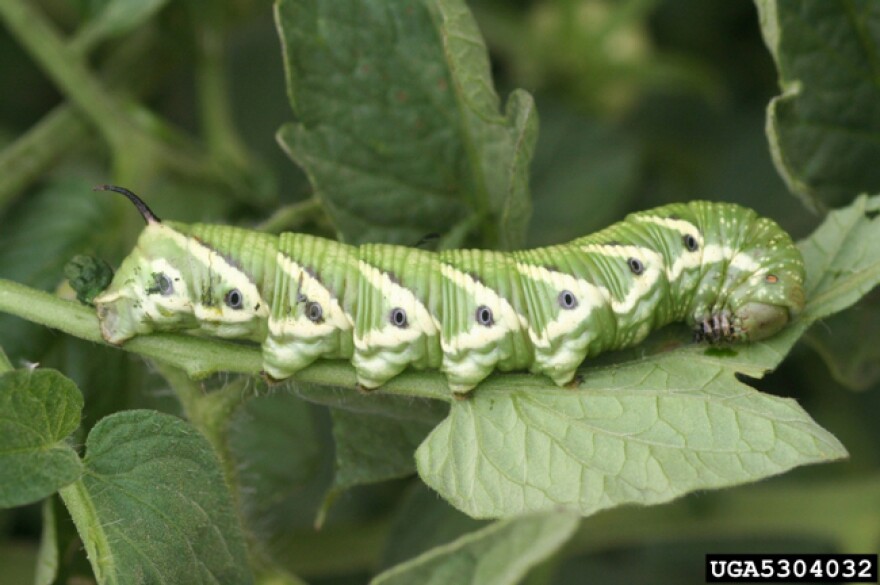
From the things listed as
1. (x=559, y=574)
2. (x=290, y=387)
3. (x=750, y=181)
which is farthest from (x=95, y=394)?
(x=750, y=181)

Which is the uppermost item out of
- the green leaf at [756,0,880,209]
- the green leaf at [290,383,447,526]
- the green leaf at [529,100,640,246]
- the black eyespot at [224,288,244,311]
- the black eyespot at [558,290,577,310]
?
the green leaf at [756,0,880,209]

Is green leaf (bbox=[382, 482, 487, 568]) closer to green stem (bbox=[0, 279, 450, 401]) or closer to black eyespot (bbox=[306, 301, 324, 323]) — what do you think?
green stem (bbox=[0, 279, 450, 401])

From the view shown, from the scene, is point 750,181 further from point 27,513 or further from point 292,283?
point 27,513

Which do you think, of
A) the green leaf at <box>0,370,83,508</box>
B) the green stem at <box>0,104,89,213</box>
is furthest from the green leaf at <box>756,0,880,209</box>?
the green stem at <box>0,104,89,213</box>

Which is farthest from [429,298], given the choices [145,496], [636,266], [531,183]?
[531,183]

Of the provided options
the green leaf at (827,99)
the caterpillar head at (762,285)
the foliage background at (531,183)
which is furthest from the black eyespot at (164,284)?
the green leaf at (827,99)

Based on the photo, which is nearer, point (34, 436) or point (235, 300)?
point (34, 436)

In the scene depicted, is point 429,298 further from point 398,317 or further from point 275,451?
point 275,451
